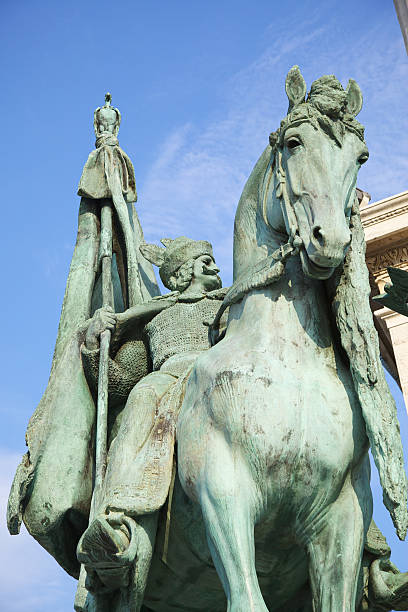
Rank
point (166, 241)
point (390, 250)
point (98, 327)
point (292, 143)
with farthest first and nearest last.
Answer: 1. point (390, 250)
2. point (166, 241)
3. point (98, 327)
4. point (292, 143)

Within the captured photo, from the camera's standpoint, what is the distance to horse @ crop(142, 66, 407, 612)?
5.27m

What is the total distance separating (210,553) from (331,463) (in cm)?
84

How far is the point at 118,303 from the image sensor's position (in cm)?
844

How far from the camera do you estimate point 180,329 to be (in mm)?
6969

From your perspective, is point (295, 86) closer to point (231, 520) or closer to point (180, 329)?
point (180, 329)

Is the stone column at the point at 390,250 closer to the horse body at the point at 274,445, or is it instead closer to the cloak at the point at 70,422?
the cloak at the point at 70,422

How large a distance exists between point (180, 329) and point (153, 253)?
1076 millimetres

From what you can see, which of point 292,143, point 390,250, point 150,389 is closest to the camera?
point 292,143

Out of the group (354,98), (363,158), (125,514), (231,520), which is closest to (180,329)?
(125,514)

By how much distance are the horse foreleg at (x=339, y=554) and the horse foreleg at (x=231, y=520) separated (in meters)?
0.38

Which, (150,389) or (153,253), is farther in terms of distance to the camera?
(153,253)

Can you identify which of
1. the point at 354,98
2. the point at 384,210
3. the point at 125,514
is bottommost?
the point at 125,514

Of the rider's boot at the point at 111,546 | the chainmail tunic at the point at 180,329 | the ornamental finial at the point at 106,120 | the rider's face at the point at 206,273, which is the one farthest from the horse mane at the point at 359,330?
the ornamental finial at the point at 106,120

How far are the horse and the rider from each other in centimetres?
21
